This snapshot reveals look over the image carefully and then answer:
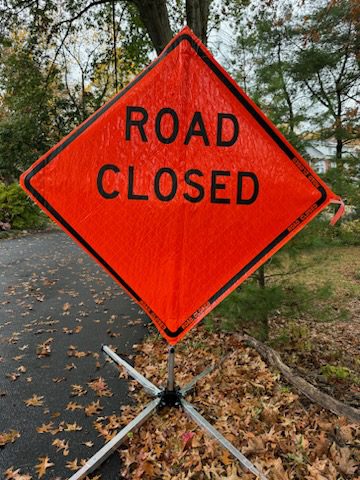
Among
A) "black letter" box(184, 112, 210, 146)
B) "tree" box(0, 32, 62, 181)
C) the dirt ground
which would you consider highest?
"tree" box(0, 32, 62, 181)

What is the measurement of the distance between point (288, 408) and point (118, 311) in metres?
3.52

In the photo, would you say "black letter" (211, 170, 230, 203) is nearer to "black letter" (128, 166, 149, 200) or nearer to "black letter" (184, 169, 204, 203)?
"black letter" (184, 169, 204, 203)

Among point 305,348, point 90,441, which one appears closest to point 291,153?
point 90,441

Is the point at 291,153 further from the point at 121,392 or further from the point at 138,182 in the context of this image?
the point at 121,392

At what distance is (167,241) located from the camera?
2145 mm

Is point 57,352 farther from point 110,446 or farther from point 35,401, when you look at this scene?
point 110,446

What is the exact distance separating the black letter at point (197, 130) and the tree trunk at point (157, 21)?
216 inches

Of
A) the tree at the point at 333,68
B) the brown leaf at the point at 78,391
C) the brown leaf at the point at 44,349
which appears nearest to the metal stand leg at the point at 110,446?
the brown leaf at the point at 78,391

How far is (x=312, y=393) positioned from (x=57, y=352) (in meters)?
3.00

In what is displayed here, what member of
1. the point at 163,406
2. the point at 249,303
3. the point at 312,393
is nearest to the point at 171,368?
the point at 163,406

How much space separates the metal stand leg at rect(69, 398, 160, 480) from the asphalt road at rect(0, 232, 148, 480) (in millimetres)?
80

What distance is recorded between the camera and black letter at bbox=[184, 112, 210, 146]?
6.70 feet

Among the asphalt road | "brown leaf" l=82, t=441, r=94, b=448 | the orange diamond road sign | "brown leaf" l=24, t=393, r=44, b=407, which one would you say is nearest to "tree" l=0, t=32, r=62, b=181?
the asphalt road

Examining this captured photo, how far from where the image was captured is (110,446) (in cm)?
257
